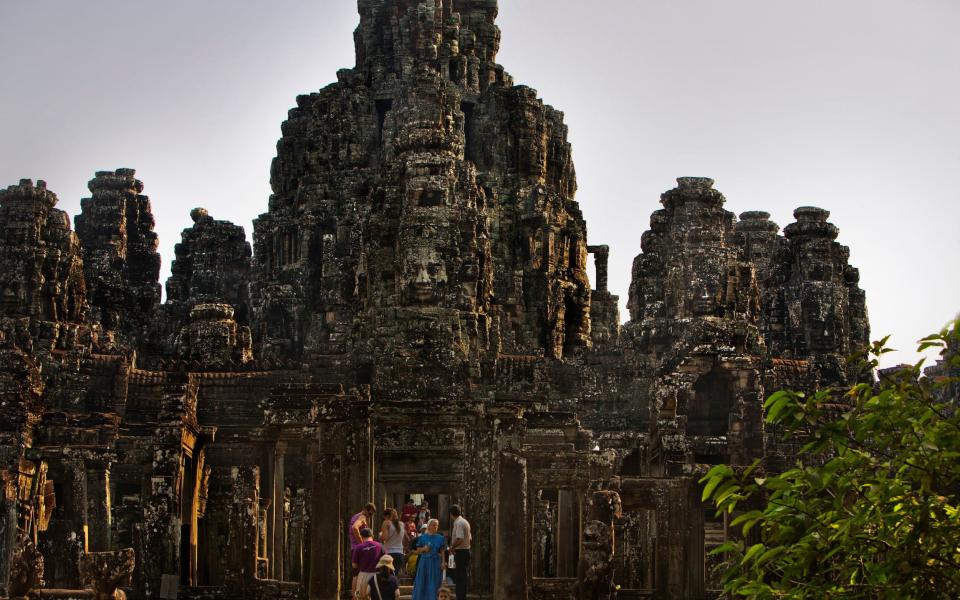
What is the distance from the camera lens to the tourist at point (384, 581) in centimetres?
2656

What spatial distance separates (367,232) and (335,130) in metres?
20.9

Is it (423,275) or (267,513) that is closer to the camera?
(267,513)

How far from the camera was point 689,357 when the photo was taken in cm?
4972

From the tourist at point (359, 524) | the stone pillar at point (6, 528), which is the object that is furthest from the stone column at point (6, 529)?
the tourist at point (359, 524)

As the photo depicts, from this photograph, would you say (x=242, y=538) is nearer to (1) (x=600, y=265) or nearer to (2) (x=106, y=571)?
(2) (x=106, y=571)

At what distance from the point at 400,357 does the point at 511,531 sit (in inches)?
364

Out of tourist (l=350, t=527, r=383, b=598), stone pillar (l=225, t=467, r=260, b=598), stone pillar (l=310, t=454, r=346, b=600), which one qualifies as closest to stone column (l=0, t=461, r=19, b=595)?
stone pillar (l=225, t=467, r=260, b=598)

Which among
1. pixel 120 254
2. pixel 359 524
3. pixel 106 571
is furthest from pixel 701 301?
pixel 120 254

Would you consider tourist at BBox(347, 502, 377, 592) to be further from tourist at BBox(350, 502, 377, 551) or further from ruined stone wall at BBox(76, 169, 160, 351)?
ruined stone wall at BBox(76, 169, 160, 351)

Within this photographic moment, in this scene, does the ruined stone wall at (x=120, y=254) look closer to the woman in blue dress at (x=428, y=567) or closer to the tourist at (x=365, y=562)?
the woman in blue dress at (x=428, y=567)

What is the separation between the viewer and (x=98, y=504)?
38062 millimetres

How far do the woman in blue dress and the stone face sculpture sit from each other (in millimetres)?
4309

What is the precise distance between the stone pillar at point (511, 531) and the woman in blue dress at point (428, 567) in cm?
347

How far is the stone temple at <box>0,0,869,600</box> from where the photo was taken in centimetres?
3250
